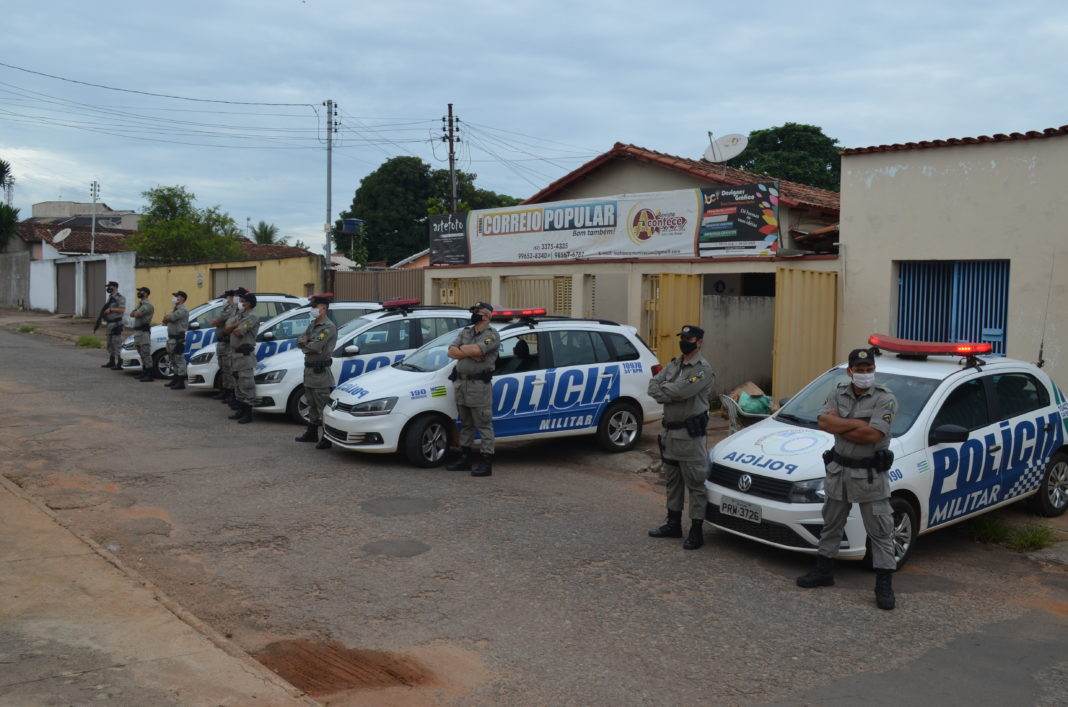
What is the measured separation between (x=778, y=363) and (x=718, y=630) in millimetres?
7698

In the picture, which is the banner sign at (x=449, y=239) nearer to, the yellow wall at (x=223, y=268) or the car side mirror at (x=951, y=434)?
the yellow wall at (x=223, y=268)

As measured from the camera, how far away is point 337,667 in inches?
200

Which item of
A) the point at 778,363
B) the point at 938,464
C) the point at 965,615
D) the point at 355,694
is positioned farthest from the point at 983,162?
the point at 355,694

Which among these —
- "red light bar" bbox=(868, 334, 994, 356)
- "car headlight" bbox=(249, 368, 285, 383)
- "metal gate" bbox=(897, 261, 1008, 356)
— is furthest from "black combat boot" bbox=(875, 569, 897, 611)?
"car headlight" bbox=(249, 368, 285, 383)

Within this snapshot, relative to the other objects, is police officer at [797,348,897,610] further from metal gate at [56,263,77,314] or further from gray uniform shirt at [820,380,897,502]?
metal gate at [56,263,77,314]

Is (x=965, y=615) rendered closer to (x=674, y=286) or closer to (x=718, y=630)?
(x=718, y=630)

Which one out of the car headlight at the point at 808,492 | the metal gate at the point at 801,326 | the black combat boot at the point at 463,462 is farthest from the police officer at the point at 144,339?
the car headlight at the point at 808,492

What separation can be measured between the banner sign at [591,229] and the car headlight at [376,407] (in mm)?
A: 6535

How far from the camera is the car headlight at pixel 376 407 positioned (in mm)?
9961

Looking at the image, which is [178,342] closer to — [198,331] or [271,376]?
[198,331]

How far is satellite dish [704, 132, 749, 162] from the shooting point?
17.7m

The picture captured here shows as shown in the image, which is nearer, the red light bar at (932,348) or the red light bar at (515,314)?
the red light bar at (932,348)

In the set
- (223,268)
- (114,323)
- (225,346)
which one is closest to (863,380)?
(225,346)

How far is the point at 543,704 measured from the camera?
15.2 ft
